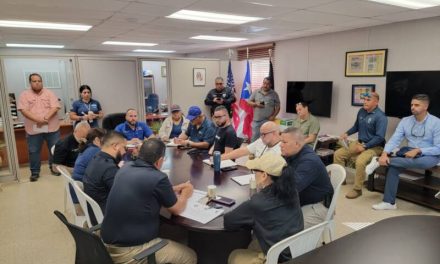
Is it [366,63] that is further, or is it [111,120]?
[366,63]

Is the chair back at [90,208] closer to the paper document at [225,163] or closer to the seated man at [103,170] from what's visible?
the seated man at [103,170]

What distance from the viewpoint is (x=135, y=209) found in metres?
1.74

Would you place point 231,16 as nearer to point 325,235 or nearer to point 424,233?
point 325,235

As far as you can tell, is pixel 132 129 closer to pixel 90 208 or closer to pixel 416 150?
pixel 90 208

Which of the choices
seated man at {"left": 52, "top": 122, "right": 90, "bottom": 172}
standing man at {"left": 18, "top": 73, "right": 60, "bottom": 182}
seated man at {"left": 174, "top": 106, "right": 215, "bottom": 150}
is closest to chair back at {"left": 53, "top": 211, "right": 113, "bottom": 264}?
seated man at {"left": 52, "top": 122, "right": 90, "bottom": 172}

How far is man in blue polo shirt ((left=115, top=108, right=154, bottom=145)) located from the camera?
153 inches

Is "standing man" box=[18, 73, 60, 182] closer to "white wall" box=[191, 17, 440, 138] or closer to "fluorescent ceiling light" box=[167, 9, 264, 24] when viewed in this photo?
"fluorescent ceiling light" box=[167, 9, 264, 24]

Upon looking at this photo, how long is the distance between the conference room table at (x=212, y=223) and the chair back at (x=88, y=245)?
425 millimetres

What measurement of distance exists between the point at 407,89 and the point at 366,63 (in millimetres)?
858

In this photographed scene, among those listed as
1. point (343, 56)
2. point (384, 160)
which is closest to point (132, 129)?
point (384, 160)

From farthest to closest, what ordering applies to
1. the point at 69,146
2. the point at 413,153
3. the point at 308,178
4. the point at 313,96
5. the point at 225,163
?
1. the point at 313,96
2. the point at 413,153
3. the point at 69,146
4. the point at 225,163
5. the point at 308,178

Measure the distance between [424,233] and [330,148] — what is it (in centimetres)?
375

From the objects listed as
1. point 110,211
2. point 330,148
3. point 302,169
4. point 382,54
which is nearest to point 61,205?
point 110,211

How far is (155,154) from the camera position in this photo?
1892 millimetres
